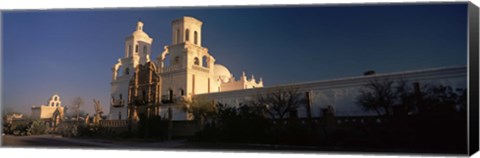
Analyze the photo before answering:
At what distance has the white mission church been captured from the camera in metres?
12.2

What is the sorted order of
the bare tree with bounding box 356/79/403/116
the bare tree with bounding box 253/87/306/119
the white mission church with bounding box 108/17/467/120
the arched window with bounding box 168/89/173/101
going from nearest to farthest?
1. the bare tree with bounding box 356/79/403/116
2. the white mission church with bounding box 108/17/467/120
3. the bare tree with bounding box 253/87/306/119
4. the arched window with bounding box 168/89/173/101

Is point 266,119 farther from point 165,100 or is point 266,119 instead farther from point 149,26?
point 149,26

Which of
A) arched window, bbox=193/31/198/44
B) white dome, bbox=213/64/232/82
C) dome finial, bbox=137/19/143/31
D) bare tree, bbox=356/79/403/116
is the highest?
dome finial, bbox=137/19/143/31

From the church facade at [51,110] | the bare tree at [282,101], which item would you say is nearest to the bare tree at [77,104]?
the church facade at [51,110]

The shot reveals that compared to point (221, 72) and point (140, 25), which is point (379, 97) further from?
point (140, 25)

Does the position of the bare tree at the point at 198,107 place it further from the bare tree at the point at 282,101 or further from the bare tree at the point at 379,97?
the bare tree at the point at 379,97

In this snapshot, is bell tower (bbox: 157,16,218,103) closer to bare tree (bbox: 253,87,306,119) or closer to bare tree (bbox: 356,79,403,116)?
bare tree (bbox: 253,87,306,119)

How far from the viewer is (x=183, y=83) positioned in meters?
14.5

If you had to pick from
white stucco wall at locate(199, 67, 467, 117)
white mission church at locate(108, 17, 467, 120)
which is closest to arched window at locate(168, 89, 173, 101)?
white mission church at locate(108, 17, 467, 120)

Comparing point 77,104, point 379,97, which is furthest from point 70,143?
point 379,97

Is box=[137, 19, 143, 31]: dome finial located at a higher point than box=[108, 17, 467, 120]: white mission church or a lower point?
higher

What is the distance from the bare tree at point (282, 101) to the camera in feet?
41.4

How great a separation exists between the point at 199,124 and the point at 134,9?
366 centimetres

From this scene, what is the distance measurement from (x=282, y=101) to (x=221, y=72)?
2299 mm
